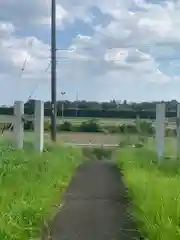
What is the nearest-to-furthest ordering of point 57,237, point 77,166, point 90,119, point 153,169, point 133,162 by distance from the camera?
1. point 57,237
2. point 153,169
3. point 133,162
4. point 77,166
5. point 90,119

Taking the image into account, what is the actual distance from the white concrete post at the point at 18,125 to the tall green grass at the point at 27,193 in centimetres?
440

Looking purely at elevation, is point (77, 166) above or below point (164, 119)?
below

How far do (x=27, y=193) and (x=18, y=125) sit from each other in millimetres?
11171

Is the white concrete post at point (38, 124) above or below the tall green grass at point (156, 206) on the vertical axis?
→ above

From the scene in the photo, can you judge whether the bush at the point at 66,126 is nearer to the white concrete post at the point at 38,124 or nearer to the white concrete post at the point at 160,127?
the white concrete post at the point at 38,124

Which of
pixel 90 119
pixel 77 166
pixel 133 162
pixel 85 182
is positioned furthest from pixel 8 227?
pixel 90 119

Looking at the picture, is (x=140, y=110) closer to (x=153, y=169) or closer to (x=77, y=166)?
(x=77, y=166)

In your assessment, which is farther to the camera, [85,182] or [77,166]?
[77,166]

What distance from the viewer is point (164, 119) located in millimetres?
21594

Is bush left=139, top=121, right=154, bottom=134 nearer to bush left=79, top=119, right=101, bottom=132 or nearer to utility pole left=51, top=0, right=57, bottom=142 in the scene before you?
utility pole left=51, top=0, right=57, bottom=142

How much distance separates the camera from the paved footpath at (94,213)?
938 cm

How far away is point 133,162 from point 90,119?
1829cm

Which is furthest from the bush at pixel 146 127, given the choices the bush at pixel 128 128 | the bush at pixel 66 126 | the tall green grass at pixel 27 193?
the tall green grass at pixel 27 193

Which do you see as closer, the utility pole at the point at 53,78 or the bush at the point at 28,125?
the bush at the point at 28,125
